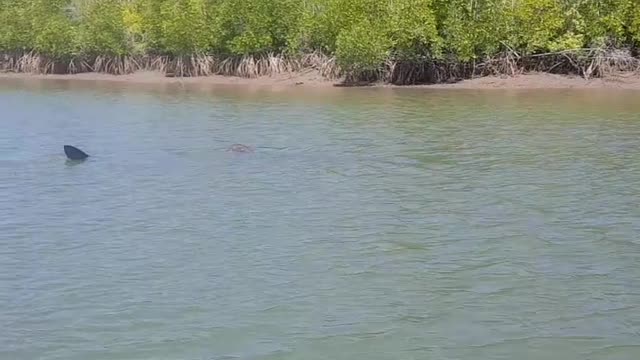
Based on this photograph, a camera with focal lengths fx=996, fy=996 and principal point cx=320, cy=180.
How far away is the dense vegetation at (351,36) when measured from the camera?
1202 inches

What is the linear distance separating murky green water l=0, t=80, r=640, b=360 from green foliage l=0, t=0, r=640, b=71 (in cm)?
1034

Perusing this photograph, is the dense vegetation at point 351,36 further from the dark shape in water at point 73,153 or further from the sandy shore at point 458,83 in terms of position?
the dark shape in water at point 73,153

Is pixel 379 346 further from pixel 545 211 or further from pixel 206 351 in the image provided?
pixel 545 211

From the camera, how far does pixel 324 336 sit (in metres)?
7.63

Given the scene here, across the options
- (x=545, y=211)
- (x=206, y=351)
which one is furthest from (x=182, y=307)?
(x=545, y=211)

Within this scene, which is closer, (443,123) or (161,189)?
(161,189)

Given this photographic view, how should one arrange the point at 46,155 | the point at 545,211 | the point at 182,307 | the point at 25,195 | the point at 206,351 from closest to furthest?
the point at 206,351 → the point at 182,307 → the point at 545,211 → the point at 25,195 → the point at 46,155

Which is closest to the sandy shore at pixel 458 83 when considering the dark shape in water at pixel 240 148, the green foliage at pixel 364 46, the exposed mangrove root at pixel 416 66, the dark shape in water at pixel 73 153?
the exposed mangrove root at pixel 416 66

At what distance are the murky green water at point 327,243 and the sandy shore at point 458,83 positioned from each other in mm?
9486

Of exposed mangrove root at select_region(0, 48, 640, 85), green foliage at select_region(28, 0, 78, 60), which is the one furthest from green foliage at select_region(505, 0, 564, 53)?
green foliage at select_region(28, 0, 78, 60)

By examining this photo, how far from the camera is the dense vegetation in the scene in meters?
30.5

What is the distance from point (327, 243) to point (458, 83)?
21490 mm

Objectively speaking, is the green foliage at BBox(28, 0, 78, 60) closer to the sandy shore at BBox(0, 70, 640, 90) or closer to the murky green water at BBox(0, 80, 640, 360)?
the sandy shore at BBox(0, 70, 640, 90)

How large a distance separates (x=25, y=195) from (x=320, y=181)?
4.11 meters
